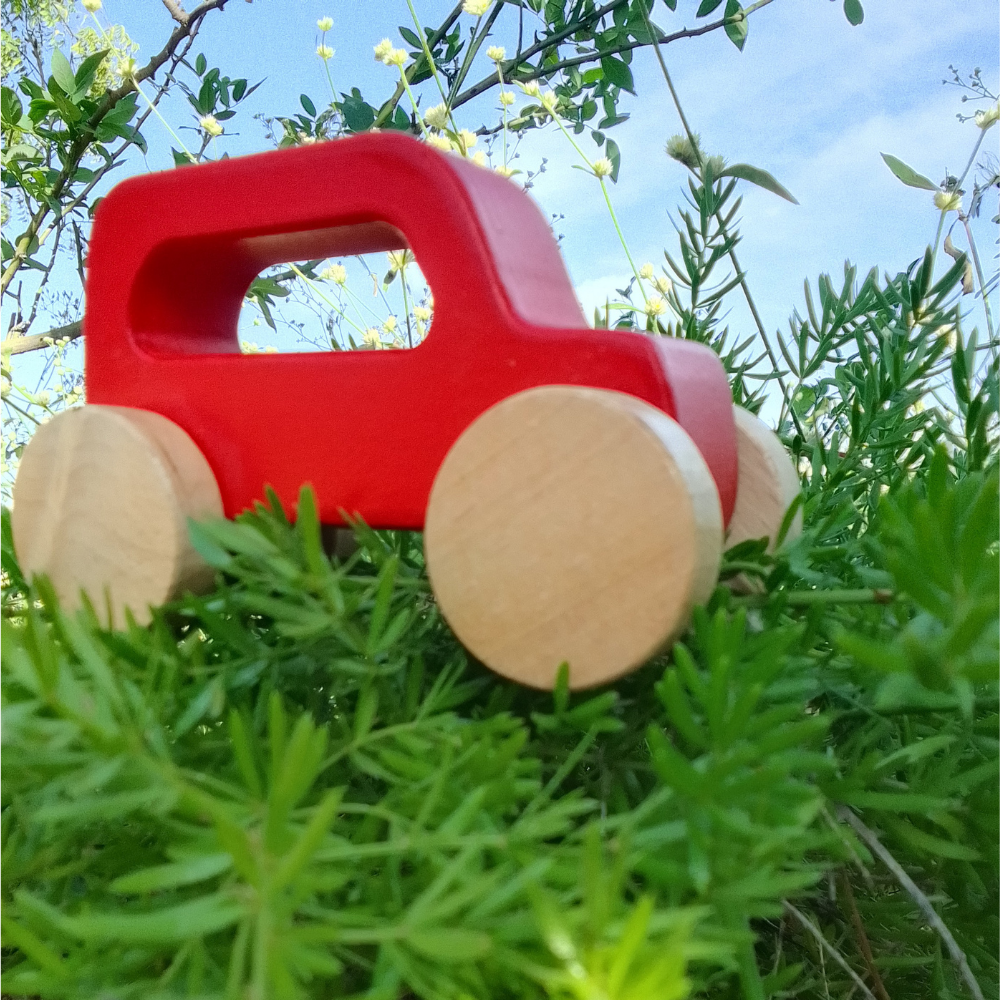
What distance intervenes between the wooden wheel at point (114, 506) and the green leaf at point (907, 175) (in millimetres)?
467

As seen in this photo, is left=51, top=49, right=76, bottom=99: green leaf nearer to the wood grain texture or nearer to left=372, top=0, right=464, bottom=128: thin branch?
left=372, top=0, right=464, bottom=128: thin branch

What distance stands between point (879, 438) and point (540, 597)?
22cm

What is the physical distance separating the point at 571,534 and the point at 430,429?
79mm

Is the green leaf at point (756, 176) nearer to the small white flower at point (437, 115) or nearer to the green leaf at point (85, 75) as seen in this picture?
the small white flower at point (437, 115)

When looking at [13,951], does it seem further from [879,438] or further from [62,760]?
[879,438]

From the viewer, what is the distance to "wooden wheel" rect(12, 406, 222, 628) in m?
0.32

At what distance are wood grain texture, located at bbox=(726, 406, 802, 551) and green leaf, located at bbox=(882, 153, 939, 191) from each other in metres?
0.33

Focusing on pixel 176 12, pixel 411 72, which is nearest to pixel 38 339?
pixel 176 12

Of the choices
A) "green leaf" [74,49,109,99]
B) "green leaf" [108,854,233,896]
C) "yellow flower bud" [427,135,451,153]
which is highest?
"green leaf" [74,49,109,99]

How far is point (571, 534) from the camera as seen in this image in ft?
0.83

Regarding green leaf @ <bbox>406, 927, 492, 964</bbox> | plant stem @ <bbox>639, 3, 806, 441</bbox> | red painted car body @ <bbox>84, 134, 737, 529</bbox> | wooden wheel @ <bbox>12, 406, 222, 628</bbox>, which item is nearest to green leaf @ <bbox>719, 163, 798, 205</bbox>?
plant stem @ <bbox>639, 3, 806, 441</bbox>

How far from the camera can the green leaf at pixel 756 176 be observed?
48 cm

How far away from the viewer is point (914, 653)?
0.18 meters

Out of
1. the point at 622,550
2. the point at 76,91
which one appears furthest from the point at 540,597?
the point at 76,91
